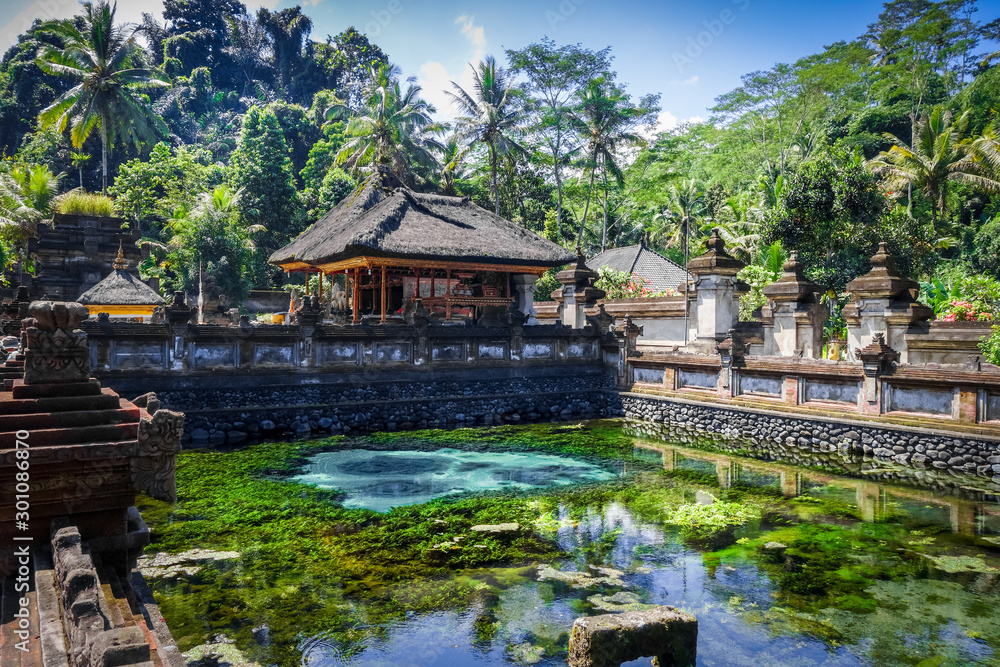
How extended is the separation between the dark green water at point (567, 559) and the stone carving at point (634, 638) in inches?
27.8

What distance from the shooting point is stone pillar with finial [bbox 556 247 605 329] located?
72.4 ft

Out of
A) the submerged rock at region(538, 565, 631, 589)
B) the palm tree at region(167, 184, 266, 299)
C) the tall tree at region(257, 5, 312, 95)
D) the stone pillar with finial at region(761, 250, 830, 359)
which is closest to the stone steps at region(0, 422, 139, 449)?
the submerged rock at region(538, 565, 631, 589)

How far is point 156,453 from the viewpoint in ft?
12.9

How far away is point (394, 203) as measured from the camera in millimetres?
20938

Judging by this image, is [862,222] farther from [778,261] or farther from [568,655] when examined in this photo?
[568,655]

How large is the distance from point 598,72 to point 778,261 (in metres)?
20.0

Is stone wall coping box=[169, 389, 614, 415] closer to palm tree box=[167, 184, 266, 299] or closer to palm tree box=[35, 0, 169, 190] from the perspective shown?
palm tree box=[167, 184, 266, 299]

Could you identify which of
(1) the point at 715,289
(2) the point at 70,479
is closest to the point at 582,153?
(1) the point at 715,289

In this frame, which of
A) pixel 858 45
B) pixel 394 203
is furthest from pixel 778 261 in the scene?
pixel 858 45

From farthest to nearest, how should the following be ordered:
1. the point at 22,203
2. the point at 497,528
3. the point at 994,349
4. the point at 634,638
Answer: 1. the point at 22,203
2. the point at 994,349
3. the point at 497,528
4. the point at 634,638

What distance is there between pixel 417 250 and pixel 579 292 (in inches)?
245

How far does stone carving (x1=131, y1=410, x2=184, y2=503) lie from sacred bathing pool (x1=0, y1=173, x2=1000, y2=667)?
0.06 feet

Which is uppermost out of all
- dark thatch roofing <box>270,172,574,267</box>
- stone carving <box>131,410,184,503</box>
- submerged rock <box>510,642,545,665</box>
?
dark thatch roofing <box>270,172,574,267</box>

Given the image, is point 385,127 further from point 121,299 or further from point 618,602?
point 618,602
